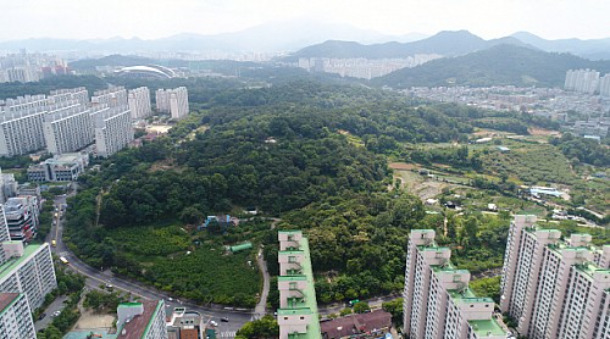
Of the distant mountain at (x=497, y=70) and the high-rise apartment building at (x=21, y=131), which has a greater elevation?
the distant mountain at (x=497, y=70)

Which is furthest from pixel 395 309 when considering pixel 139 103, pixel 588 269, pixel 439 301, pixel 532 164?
pixel 139 103

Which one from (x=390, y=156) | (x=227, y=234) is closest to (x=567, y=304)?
(x=227, y=234)

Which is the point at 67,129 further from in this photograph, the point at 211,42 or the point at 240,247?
the point at 211,42

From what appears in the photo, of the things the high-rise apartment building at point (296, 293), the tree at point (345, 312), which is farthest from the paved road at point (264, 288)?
the high-rise apartment building at point (296, 293)

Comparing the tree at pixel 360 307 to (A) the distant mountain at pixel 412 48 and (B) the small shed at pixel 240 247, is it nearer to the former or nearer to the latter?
(B) the small shed at pixel 240 247

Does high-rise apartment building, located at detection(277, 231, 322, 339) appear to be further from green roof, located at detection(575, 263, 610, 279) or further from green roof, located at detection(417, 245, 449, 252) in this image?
green roof, located at detection(575, 263, 610, 279)

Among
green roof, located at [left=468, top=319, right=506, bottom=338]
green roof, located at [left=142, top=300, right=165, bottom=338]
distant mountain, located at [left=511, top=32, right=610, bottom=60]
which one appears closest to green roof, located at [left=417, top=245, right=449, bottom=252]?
green roof, located at [left=468, top=319, right=506, bottom=338]

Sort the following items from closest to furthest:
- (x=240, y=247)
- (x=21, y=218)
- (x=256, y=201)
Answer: (x=240, y=247)
(x=21, y=218)
(x=256, y=201)
